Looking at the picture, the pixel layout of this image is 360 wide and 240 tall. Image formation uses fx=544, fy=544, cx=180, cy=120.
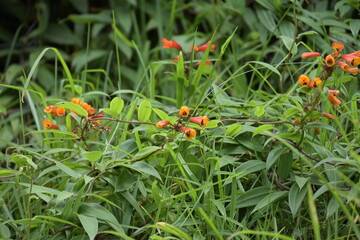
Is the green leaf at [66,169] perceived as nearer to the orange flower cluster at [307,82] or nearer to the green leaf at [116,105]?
the green leaf at [116,105]

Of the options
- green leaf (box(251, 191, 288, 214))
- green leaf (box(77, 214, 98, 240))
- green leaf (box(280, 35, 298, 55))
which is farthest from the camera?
green leaf (box(280, 35, 298, 55))

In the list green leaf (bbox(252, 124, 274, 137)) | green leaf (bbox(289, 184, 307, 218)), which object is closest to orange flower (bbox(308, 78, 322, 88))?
green leaf (bbox(252, 124, 274, 137))

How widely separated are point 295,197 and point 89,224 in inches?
18.7

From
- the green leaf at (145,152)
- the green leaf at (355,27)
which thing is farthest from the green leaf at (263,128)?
the green leaf at (355,27)

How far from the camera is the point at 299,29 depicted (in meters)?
1.97

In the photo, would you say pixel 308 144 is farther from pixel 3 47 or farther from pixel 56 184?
pixel 3 47

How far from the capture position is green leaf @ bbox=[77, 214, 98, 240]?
117cm

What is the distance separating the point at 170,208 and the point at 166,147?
0.48 ft

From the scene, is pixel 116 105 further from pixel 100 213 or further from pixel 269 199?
pixel 269 199

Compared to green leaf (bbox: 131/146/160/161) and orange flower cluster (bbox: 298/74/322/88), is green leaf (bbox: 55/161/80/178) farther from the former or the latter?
orange flower cluster (bbox: 298/74/322/88)

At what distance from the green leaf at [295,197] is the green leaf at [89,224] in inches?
17.4

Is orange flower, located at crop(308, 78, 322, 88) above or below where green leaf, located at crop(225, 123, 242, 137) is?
above

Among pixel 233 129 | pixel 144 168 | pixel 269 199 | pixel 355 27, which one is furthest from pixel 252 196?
pixel 355 27

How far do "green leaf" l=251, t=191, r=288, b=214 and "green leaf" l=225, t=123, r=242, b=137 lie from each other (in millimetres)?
178
